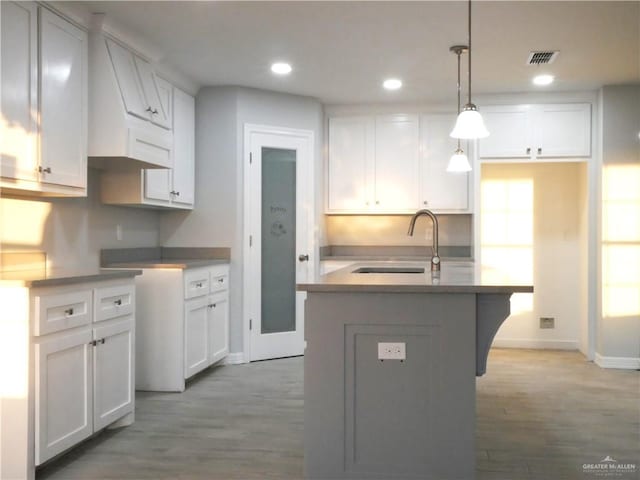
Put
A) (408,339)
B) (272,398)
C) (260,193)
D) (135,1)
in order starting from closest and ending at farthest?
(408,339) → (135,1) → (272,398) → (260,193)

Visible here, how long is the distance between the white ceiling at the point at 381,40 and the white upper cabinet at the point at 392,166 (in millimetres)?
576

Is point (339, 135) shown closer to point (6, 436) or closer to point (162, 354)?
point (162, 354)

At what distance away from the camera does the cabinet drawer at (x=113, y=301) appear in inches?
120

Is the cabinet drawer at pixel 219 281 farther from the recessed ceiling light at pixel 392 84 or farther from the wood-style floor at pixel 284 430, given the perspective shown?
the recessed ceiling light at pixel 392 84

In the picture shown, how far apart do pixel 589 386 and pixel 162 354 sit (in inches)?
125

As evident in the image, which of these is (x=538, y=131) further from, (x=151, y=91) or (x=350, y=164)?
(x=151, y=91)

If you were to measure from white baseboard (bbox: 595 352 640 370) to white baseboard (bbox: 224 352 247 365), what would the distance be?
10.3ft

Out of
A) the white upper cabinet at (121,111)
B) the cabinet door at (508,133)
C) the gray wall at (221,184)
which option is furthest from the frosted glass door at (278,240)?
the cabinet door at (508,133)

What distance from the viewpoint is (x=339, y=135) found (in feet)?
19.6

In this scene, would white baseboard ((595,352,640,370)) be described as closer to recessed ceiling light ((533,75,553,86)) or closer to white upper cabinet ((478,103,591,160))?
white upper cabinet ((478,103,591,160))

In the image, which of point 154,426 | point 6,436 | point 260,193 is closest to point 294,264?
point 260,193

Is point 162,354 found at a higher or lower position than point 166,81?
lower

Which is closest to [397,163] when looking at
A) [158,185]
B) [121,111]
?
[158,185]

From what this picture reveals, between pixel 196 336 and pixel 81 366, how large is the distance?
159cm
